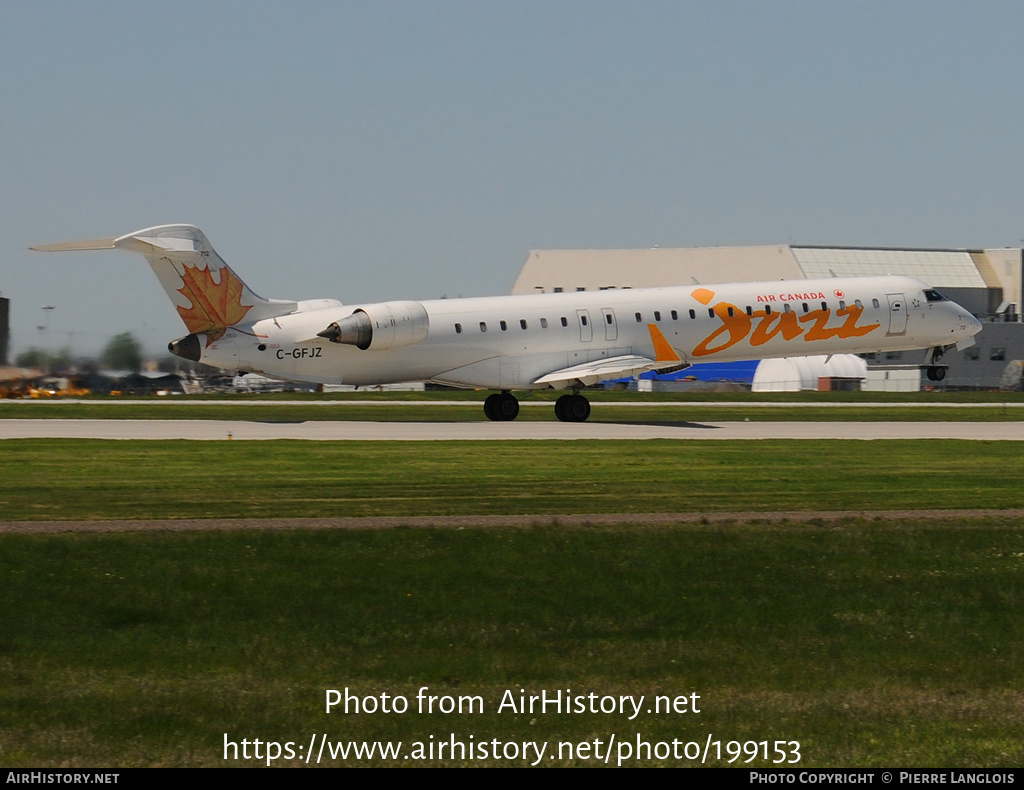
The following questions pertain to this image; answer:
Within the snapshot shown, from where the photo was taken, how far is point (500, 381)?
43.7 m

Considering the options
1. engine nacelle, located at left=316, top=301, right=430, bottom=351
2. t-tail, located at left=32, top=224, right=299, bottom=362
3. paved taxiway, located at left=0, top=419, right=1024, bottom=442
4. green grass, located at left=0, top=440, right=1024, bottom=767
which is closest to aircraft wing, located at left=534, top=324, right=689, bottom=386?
paved taxiway, located at left=0, top=419, right=1024, bottom=442

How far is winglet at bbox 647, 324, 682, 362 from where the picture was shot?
44.1m

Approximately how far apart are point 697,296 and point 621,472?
18.3 m

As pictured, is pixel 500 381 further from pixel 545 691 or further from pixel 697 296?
pixel 545 691

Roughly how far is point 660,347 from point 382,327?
931cm

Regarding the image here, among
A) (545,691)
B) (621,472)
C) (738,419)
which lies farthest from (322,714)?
(738,419)

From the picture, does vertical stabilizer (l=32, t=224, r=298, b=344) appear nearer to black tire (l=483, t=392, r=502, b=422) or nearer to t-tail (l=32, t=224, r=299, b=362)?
t-tail (l=32, t=224, r=299, b=362)

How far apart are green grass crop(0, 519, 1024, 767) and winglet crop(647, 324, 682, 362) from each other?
986 inches

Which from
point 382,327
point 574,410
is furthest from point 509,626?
point 574,410

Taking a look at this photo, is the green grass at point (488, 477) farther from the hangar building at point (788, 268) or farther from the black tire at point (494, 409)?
the hangar building at point (788, 268)

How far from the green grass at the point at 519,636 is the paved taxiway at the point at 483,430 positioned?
18123mm

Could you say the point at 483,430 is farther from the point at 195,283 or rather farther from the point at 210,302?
the point at 195,283

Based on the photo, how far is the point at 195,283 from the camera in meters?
40.5

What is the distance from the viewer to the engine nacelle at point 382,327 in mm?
41375
